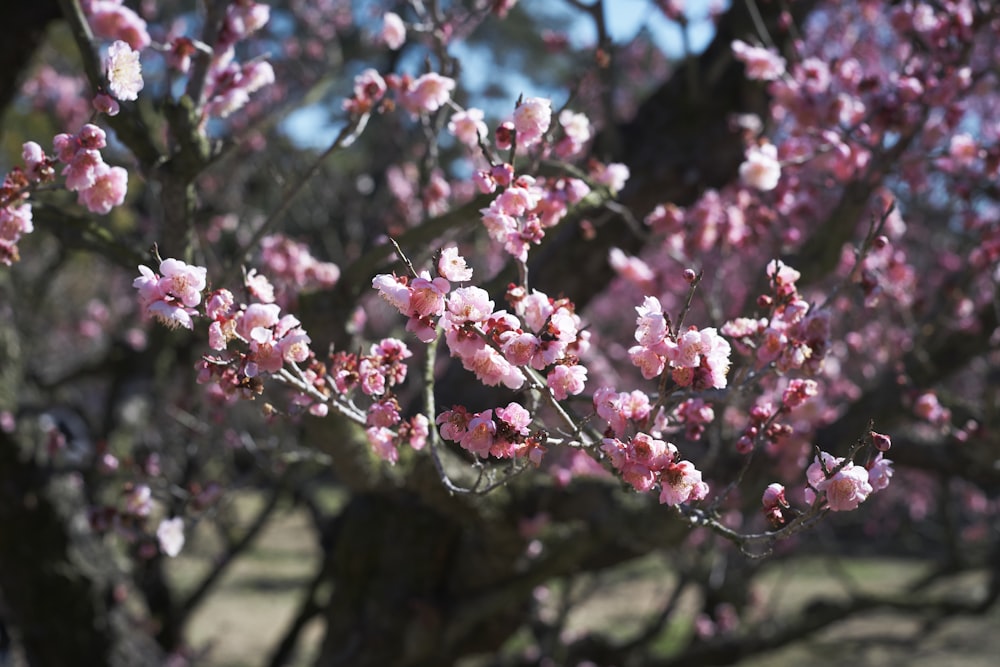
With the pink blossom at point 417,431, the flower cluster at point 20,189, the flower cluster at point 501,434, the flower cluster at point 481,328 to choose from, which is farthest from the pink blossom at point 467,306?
the flower cluster at point 20,189

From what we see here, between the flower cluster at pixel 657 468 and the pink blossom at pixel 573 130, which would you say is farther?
the pink blossom at pixel 573 130

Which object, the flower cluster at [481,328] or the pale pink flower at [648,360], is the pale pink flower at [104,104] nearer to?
the flower cluster at [481,328]

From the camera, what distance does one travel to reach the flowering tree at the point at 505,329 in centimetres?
190

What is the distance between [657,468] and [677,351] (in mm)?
230

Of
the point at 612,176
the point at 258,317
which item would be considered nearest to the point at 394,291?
the point at 258,317

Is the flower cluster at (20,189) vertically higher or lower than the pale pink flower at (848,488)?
lower

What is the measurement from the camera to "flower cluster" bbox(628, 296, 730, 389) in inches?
70.3

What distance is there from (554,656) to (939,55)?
3725 mm

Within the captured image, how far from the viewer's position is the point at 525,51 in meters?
13.3

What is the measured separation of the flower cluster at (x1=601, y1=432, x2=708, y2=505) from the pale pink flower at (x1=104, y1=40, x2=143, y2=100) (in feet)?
4.40

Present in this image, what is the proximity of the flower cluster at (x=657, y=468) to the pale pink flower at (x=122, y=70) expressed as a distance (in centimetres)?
134

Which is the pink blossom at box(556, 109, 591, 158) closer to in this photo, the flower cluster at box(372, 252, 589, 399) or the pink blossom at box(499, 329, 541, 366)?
the flower cluster at box(372, 252, 589, 399)

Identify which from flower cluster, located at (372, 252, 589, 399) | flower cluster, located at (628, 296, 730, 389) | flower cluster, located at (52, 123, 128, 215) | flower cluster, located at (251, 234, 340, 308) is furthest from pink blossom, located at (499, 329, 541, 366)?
flower cluster, located at (251, 234, 340, 308)

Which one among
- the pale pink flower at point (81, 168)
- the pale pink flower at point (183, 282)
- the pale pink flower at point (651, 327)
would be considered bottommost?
the pale pink flower at point (81, 168)
